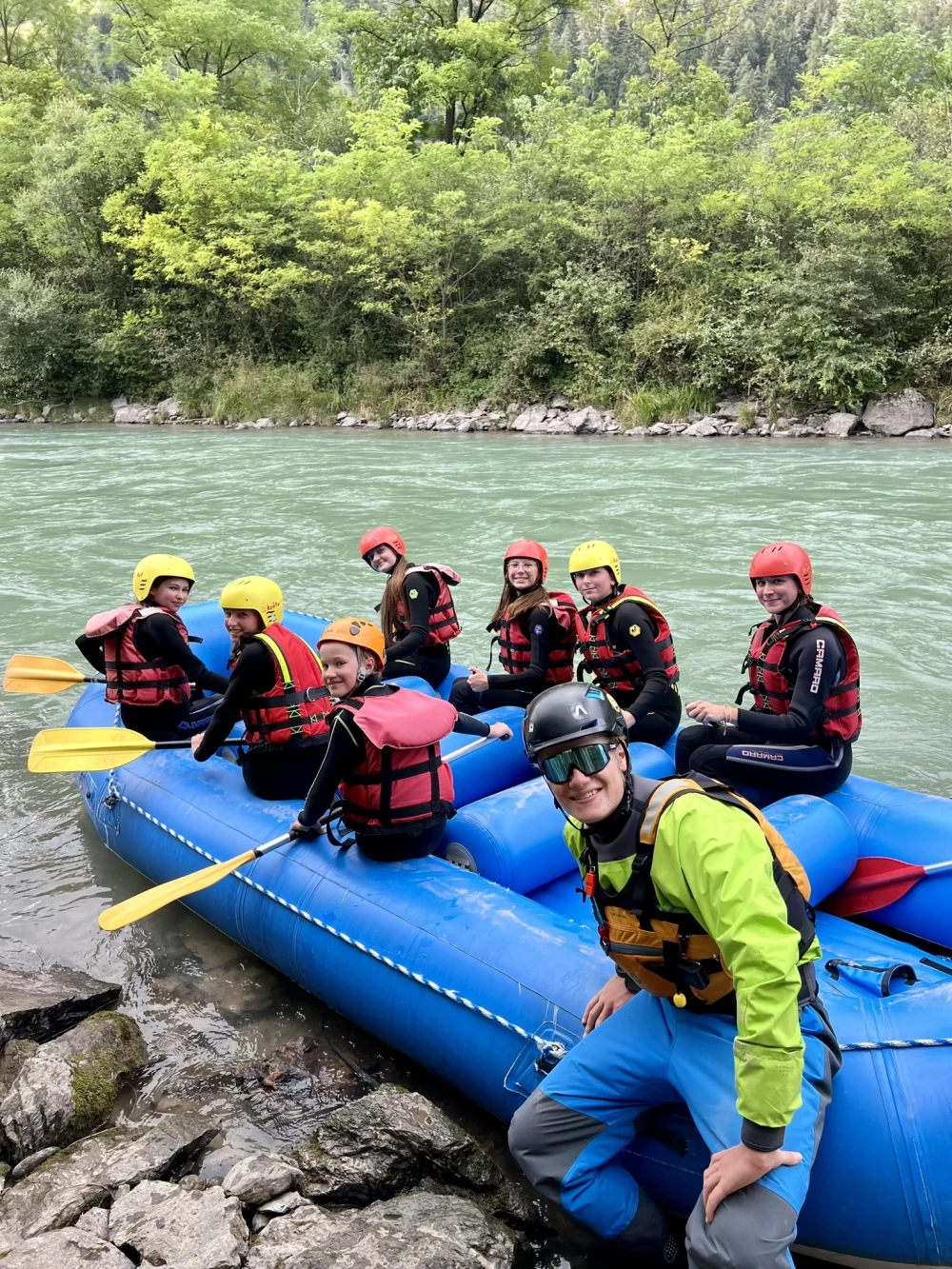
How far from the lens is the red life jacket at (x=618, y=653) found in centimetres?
392

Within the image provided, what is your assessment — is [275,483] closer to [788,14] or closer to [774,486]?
[774,486]

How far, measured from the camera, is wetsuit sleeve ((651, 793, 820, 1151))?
1617 millimetres

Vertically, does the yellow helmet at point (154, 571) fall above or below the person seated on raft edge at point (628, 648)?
above

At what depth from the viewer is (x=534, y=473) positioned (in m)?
13.3

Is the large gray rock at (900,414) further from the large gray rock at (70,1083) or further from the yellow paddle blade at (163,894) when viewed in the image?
the large gray rock at (70,1083)

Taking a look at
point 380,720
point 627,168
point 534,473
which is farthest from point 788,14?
point 380,720

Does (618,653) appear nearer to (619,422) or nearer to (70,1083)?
(70,1083)

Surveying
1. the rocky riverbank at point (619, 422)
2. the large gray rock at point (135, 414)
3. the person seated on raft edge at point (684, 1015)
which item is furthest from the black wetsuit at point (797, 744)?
the large gray rock at point (135, 414)

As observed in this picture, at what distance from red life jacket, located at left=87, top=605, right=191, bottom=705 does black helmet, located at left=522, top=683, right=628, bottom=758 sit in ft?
8.69

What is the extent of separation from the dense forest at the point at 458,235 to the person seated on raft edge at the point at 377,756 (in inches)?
588

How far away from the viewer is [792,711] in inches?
129

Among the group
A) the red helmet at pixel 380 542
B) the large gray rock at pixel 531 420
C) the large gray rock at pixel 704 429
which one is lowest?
the red helmet at pixel 380 542

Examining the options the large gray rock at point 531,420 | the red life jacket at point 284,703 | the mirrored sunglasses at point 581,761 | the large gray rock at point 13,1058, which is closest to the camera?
the mirrored sunglasses at point 581,761

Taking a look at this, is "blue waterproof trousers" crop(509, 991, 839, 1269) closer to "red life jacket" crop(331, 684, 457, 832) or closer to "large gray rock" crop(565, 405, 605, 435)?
"red life jacket" crop(331, 684, 457, 832)
